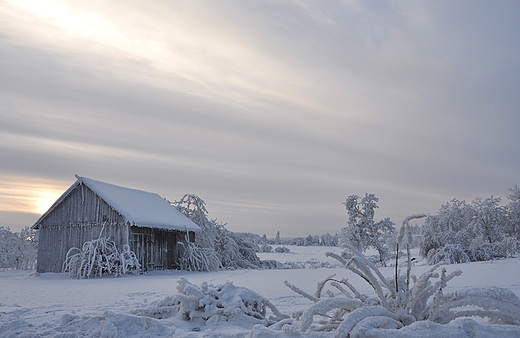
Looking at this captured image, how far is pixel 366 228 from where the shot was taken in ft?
87.0

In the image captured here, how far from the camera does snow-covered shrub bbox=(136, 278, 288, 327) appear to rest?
13.3 feet

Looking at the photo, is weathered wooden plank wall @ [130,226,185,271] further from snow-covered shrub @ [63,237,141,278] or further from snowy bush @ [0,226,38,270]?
snowy bush @ [0,226,38,270]

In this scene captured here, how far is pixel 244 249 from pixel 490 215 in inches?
636

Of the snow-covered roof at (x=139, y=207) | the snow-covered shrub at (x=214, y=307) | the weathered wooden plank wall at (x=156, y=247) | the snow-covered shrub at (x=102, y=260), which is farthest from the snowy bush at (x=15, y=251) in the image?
the snow-covered shrub at (x=214, y=307)

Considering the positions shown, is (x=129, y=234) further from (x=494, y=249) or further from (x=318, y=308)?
(x=494, y=249)

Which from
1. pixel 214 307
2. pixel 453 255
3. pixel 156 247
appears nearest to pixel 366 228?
pixel 453 255

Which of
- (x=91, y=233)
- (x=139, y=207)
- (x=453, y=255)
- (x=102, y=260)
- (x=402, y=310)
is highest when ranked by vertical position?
(x=139, y=207)

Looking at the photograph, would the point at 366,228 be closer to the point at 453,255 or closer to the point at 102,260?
the point at 453,255

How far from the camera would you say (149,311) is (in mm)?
4562

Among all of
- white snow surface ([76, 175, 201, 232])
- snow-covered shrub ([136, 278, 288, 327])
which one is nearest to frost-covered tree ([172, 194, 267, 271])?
white snow surface ([76, 175, 201, 232])

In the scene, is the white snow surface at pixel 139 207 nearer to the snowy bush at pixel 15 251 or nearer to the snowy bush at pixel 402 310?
the snowy bush at pixel 15 251

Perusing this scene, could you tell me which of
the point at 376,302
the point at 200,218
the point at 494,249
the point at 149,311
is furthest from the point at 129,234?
the point at 494,249

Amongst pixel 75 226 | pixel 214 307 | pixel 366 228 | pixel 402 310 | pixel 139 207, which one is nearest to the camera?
pixel 402 310

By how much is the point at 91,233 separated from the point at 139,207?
2558 millimetres
